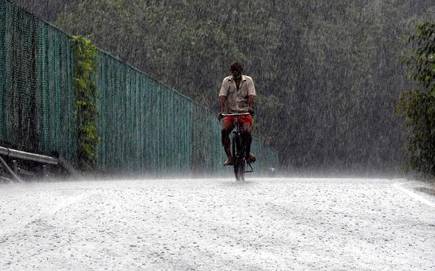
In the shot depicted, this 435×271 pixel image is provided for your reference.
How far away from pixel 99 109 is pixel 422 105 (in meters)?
6.46

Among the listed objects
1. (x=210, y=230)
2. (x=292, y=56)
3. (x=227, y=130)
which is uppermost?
(x=292, y=56)

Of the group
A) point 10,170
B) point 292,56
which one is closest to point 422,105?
point 10,170

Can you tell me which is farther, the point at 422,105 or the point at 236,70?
the point at 422,105

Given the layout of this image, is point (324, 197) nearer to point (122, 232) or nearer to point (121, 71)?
point (122, 232)

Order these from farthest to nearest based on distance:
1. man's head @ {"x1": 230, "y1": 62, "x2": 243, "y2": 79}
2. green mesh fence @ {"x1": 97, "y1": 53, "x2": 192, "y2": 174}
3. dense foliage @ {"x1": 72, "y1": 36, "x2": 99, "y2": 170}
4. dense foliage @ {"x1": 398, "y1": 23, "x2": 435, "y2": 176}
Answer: green mesh fence @ {"x1": 97, "y1": 53, "x2": 192, "y2": 174}
dense foliage @ {"x1": 72, "y1": 36, "x2": 99, "y2": 170}
dense foliage @ {"x1": 398, "y1": 23, "x2": 435, "y2": 176}
man's head @ {"x1": 230, "y1": 62, "x2": 243, "y2": 79}

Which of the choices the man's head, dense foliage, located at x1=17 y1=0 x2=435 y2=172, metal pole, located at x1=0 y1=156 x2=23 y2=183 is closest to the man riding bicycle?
the man's head

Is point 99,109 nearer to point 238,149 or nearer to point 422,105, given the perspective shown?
point 238,149

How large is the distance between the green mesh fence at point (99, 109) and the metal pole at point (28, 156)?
192 millimetres

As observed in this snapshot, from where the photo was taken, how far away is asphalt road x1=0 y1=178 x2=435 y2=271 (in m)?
7.21

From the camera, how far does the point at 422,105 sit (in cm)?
1767

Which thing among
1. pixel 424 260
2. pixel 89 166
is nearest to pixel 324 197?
pixel 424 260

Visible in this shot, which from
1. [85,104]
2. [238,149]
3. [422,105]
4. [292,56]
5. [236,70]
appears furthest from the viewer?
[292,56]

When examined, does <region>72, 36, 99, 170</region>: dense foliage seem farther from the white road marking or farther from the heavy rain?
the white road marking

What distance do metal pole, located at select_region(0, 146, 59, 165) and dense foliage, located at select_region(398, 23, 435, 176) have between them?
650cm
